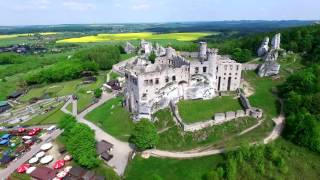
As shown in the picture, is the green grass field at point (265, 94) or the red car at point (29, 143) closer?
the red car at point (29, 143)

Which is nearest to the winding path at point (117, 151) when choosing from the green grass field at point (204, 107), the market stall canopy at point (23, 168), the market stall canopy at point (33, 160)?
the market stall canopy at point (33, 160)

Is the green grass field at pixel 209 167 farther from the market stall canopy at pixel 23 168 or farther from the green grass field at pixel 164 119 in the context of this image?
the market stall canopy at pixel 23 168

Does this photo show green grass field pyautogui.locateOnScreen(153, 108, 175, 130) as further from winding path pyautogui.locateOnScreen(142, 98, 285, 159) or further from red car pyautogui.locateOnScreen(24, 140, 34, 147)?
red car pyautogui.locateOnScreen(24, 140, 34, 147)

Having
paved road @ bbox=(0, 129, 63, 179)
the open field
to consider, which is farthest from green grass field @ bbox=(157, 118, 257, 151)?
the open field

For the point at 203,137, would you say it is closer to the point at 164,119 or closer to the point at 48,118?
the point at 164,119

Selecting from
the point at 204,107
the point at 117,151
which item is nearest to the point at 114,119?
the point at 117,151
